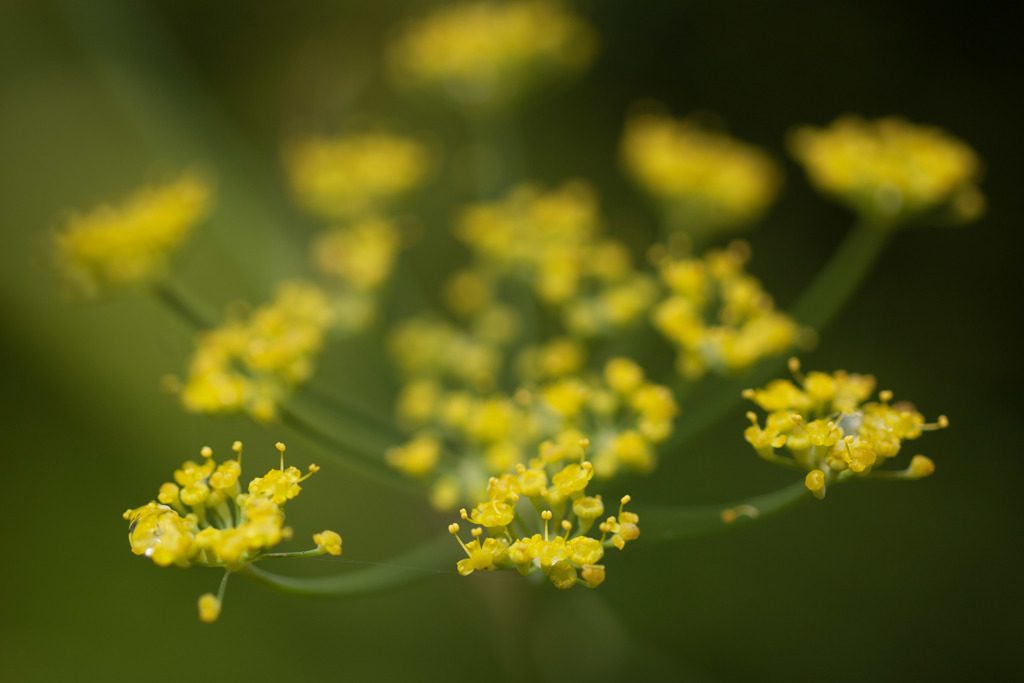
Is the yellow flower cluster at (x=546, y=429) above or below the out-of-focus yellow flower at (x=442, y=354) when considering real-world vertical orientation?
below

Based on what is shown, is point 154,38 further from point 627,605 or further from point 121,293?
point 627,605

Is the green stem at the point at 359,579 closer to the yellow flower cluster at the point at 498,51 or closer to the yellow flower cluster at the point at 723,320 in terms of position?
the yellow flower cluster at the point at 723,320

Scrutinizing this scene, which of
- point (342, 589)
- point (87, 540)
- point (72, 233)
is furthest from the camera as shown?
point (87, 540)

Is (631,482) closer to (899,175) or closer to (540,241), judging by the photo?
(540,241)

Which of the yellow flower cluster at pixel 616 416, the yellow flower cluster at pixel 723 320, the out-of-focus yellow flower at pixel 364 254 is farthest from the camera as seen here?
the out-of-focus yellow flower at pixel 364 254

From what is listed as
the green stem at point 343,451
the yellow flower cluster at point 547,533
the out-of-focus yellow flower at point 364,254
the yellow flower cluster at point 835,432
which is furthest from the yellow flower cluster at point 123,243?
the yellow flower cluster at point 835,432

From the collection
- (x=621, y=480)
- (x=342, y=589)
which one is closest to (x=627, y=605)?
(x=621, y=480)

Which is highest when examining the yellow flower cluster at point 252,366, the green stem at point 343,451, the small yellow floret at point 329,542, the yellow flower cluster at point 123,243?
the yellow flower cluster at point 123,243

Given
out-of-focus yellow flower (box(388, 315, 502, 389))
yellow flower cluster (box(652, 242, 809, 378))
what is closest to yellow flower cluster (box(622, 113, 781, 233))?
yellow flower cluster (box(652, 242, 809, 378))
